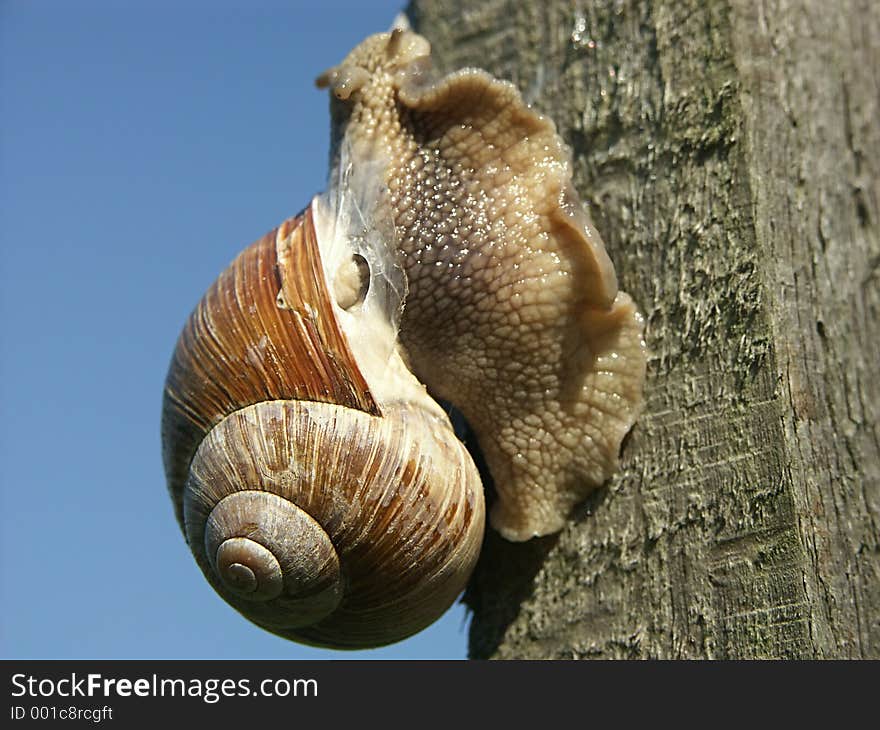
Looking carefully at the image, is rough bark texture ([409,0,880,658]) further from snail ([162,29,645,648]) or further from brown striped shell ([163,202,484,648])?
brown striped shell ([163,202,484,648])

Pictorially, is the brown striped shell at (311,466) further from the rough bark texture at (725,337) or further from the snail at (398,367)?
the rough bark texture at (725,337)

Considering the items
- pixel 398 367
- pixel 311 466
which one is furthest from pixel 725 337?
pixel 311 466

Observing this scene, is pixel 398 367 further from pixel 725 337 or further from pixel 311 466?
pixel 725 337

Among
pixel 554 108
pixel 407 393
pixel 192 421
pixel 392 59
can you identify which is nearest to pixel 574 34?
pixel 554 108

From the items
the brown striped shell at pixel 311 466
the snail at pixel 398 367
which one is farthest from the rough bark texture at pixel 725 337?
the brown striped shell at pixel 311 466

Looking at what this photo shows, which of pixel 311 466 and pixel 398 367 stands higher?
pixel 398 367
